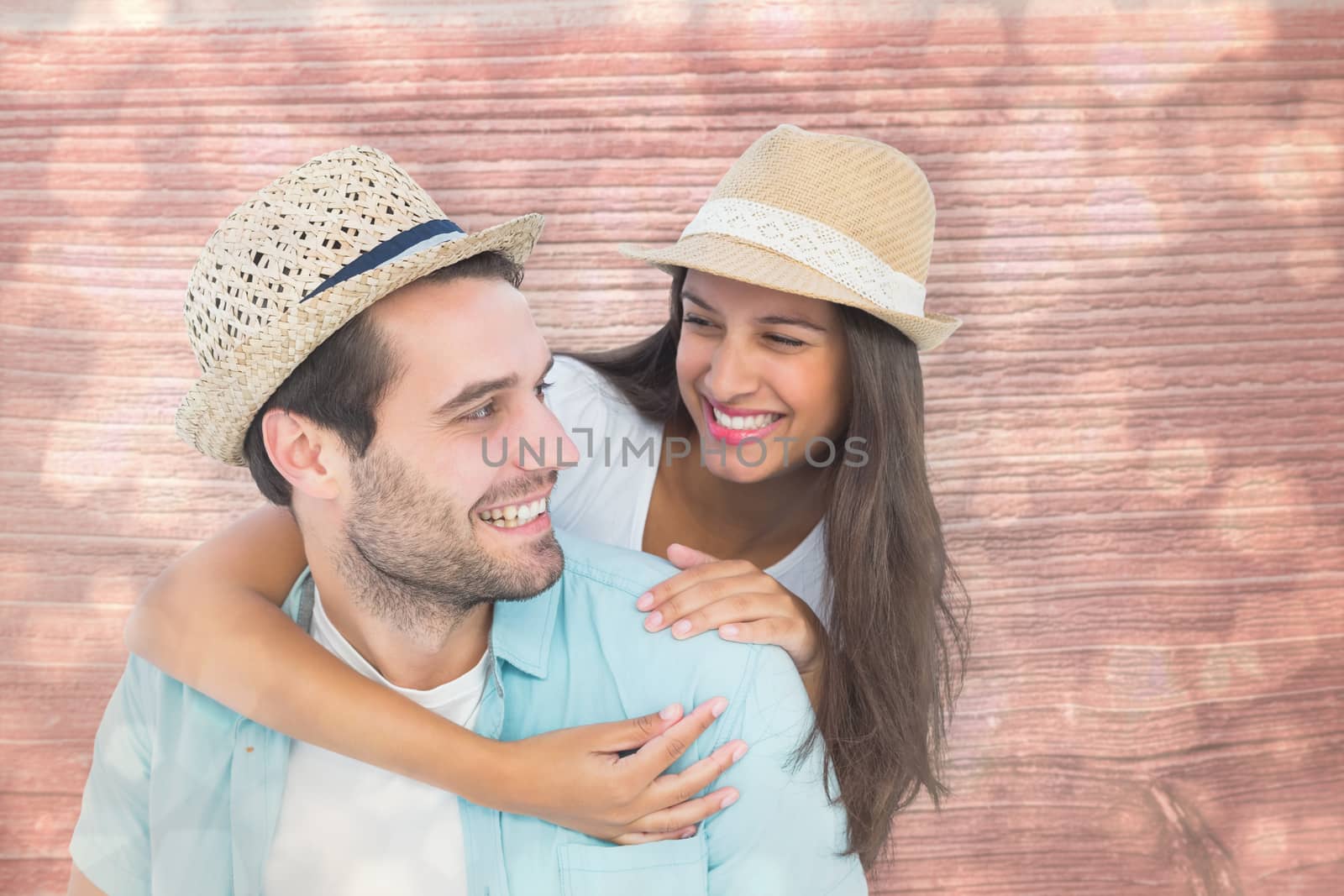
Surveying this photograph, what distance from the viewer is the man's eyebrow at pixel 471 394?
0.92 m

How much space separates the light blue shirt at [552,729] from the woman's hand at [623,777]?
0.02 metres

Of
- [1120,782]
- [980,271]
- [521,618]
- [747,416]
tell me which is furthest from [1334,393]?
[521,618]

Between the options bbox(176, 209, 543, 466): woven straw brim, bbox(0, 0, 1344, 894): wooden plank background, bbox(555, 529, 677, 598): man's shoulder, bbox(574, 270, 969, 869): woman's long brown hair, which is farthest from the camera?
bbox(0, 0, 1344, 894): wooden plank background

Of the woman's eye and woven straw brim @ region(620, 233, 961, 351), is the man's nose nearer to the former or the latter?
the woman's eye

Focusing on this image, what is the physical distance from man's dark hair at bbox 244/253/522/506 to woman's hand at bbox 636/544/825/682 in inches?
12.5

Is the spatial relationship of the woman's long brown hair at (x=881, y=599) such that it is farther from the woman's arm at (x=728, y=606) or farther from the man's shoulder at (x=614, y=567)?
the man's shoulder at (x=614, y=567)

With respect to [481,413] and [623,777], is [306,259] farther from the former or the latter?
[623,777]

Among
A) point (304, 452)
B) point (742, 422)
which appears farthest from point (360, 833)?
point (742, 422)

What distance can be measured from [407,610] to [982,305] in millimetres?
823

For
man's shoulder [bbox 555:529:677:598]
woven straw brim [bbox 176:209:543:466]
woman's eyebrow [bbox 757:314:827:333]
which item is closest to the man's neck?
man's shoulder [bbox 555:529:677:598]

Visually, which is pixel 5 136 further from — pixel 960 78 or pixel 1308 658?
pixel 1308 658

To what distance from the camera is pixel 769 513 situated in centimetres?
143

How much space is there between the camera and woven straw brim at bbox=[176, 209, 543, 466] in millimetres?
845

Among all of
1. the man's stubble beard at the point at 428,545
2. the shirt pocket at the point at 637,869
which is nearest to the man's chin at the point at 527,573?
the man's stubble beard at the point at 428,545
